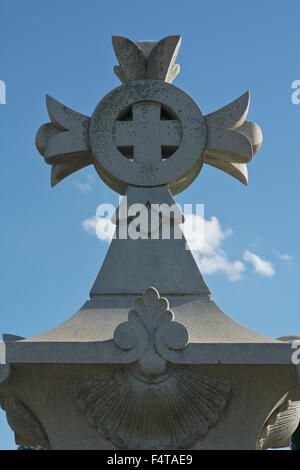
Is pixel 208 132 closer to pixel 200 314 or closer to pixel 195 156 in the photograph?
pixel 195 156

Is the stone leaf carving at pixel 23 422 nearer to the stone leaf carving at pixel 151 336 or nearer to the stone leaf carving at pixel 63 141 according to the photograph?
the stone leaf carving at pixel 151 336

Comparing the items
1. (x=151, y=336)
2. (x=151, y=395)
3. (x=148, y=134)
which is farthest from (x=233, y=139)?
(x=151, y=395)

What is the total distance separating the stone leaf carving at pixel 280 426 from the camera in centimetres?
582

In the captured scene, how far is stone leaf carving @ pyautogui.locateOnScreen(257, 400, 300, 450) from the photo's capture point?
582 centimetres

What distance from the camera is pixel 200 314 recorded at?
5.98 metres

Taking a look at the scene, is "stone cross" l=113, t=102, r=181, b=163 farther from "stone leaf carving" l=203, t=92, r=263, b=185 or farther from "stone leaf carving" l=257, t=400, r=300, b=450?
"stone leaf carving" l=257, t=400, r=300, b=450

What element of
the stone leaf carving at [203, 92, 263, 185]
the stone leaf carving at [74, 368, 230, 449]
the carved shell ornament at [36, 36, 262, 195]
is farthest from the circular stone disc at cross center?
the stone leaf carving at [74, 368, 230, 449]

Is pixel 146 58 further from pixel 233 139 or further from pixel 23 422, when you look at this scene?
pixel 23 422

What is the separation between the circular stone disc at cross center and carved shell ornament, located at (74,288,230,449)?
63.1 inches

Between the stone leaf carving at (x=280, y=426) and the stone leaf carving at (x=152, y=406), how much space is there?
57cm

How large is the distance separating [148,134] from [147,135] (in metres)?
0.02

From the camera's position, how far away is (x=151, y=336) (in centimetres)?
540

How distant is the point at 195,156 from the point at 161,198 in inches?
21.3
